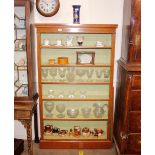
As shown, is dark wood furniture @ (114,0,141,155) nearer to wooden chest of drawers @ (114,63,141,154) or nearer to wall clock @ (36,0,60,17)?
wooden chest of drawers @ (114,63,141,154)

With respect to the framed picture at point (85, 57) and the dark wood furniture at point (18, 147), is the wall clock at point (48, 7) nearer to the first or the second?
the framed picture at point (85, 57)

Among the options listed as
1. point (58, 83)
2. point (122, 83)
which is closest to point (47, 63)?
point (58, 83)

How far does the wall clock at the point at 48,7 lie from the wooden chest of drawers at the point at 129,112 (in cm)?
119

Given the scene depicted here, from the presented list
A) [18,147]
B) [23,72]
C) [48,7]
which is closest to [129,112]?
[23,72]

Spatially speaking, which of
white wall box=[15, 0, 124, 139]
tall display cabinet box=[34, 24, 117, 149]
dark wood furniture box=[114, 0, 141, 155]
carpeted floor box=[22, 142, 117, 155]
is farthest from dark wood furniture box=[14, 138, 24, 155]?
white wall box=[15, 0, 124, 139]

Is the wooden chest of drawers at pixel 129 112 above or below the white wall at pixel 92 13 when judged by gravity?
below

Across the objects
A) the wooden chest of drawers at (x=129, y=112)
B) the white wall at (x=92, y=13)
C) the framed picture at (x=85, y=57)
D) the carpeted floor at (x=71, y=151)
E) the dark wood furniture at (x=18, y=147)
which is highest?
the white wall at (x=92, y=13)

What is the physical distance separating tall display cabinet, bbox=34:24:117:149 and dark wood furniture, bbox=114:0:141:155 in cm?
29

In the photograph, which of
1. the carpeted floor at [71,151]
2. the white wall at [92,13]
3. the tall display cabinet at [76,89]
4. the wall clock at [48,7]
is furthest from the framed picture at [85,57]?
the carpeted floor at [71,151]

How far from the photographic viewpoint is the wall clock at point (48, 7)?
281cm

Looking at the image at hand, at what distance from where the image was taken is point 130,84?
2.47 metres

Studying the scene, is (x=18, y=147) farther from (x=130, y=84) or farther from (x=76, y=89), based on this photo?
(x=130, y=84)

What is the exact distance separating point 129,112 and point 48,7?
5.73 feet

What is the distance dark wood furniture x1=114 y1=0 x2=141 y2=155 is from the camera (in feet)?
7.92
